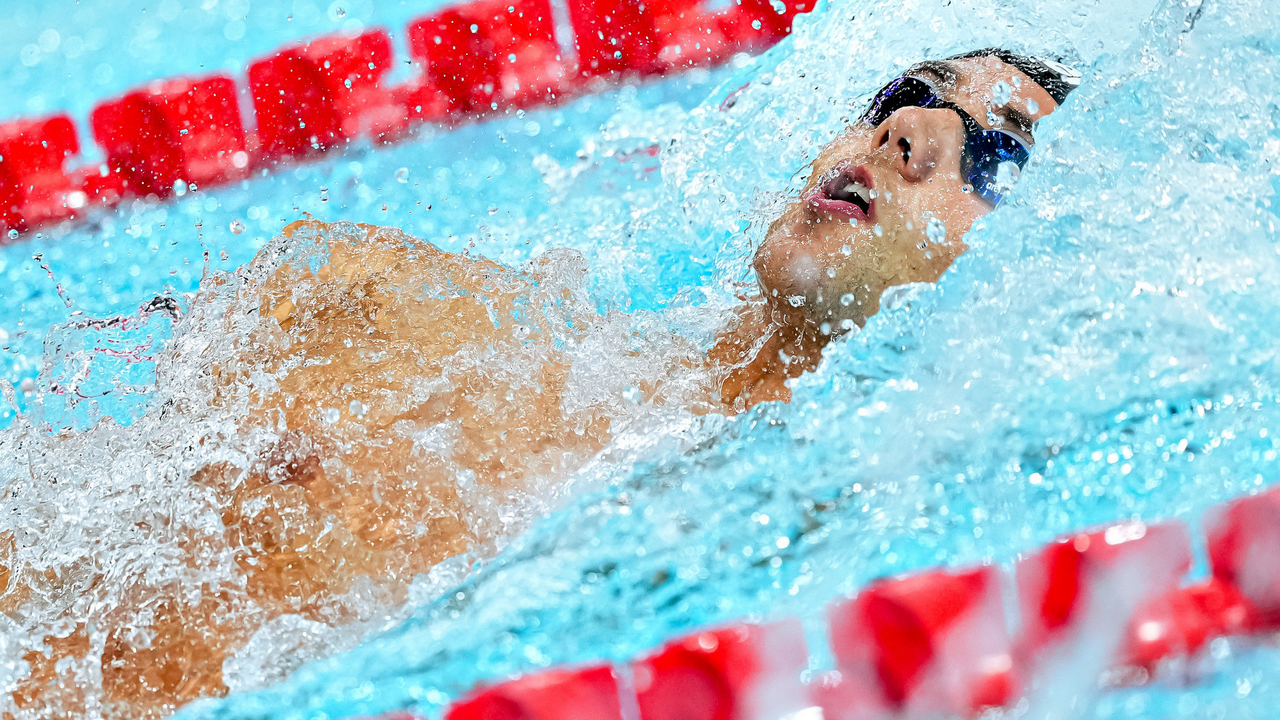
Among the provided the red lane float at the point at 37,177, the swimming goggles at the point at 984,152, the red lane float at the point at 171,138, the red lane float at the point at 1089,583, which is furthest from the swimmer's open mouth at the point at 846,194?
the red lane float at the point at 37,177

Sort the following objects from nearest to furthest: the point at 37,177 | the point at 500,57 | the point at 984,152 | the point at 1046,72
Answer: the point at 984,152 → the point at 1046,72 → the point at 37,177 → the point at 500,57

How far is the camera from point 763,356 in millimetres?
1076

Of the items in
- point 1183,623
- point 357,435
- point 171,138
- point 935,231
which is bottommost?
point 1183,623

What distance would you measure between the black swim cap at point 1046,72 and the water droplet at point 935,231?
0.27 metres

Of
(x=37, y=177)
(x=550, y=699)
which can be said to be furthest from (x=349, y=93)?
(x=550, y=699)

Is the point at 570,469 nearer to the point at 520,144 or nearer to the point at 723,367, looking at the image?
the point at 723,367

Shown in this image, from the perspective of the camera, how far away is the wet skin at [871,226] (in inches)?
37.9

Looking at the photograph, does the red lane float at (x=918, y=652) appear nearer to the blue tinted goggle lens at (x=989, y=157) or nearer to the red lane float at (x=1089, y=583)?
the red lane float at (x=1089, y=583)

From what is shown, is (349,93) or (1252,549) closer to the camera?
(1252,549)

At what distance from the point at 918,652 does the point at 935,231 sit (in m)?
0.45

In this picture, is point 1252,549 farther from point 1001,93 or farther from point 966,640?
point 1001,93

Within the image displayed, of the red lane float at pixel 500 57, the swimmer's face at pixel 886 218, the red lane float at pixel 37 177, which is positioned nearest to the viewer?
the swimmer's face at pixel 886 218

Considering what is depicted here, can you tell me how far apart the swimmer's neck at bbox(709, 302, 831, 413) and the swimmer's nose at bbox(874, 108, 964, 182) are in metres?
0.20

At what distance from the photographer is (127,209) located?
2184mm
